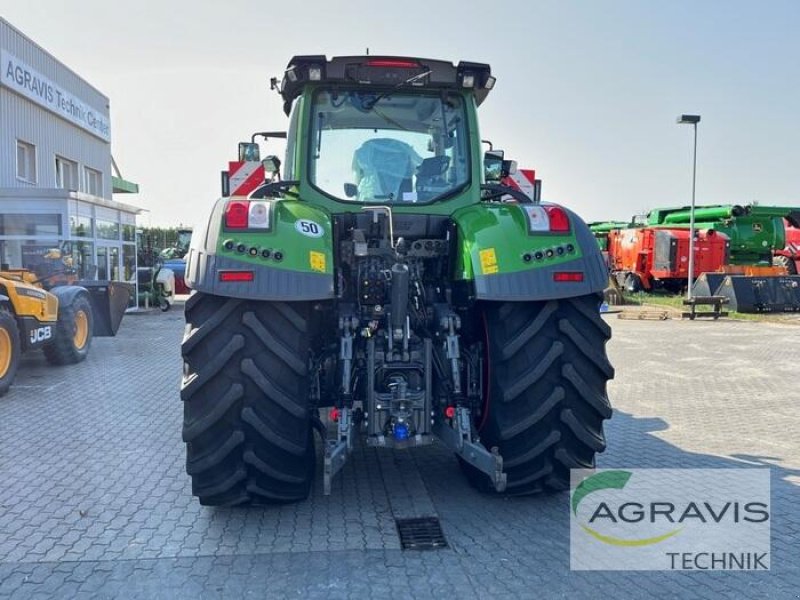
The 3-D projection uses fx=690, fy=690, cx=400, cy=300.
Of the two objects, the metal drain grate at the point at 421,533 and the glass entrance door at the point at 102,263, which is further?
the glass entrance door at the point at 102,263

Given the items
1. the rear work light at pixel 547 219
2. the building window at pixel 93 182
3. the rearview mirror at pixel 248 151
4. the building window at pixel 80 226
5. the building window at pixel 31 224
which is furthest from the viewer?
the building window at pixel 93 182

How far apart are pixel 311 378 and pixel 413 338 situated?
65 cm

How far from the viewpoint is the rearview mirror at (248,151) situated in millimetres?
5934

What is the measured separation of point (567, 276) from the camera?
152 inches

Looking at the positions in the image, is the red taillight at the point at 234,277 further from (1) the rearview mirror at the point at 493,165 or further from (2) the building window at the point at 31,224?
(2) the building window at the point at 31,224

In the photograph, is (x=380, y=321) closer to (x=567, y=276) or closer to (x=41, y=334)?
(x=567, y=276)

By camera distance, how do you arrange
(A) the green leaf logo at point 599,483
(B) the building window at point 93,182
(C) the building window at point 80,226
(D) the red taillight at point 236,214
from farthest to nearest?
1. (B) the building window at point 93,182
2. (C) the building window at point 80,226
3. (A) the green leaf logo at point 599,483
4. (D) the red taillight at point 236,214

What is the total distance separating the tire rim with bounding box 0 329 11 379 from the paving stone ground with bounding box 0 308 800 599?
0.54 m

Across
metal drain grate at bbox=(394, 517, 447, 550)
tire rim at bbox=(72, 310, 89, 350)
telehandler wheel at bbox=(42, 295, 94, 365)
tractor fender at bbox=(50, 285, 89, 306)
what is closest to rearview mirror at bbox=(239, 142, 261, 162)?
metal drain grate at bbox=(394, 517, 447, 550)

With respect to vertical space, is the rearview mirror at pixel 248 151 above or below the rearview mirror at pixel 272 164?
above

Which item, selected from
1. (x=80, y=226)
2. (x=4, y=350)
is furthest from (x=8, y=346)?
(x=80, y=226)

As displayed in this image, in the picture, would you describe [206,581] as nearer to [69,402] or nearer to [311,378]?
[311,378]

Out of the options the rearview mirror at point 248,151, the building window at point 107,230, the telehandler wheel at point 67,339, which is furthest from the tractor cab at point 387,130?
the building window at point 107,230

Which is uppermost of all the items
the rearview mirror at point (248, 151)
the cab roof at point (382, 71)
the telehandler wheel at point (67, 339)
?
the cab roof at point (382, 71)
